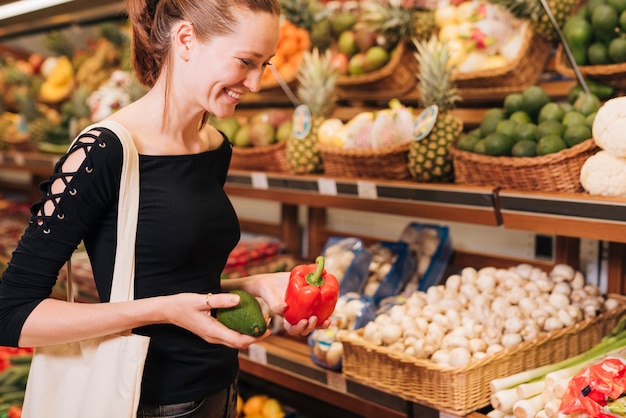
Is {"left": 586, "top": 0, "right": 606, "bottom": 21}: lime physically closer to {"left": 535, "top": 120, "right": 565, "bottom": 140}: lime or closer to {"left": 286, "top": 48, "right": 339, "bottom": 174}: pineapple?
{"left": 535, "top": 120, "right": 565, "bottom": 140}: lime

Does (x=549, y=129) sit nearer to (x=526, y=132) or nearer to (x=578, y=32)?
(x=526, y=132)

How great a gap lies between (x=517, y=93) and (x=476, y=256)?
684 millimetres

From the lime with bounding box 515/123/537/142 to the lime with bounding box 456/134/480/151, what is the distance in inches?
5.9

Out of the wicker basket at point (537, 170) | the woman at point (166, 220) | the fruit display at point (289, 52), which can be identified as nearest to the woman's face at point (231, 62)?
the woman at point (166, 220)

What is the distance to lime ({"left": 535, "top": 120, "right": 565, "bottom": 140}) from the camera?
207 cm

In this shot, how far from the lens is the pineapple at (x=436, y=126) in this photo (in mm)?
2299

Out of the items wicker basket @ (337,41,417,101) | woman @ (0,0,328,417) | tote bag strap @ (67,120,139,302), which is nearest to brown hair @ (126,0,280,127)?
woman @ (0,0,328,417)

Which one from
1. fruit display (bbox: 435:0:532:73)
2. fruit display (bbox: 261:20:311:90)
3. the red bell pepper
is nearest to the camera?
the red bell pepper

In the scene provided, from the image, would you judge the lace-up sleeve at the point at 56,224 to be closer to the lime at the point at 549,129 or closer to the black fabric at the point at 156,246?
the black fabric at the point at 156,246

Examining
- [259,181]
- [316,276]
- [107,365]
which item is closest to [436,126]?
[259,181]

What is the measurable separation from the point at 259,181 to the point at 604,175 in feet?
4.82

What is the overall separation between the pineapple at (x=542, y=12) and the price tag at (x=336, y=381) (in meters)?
1.43

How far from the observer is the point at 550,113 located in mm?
2172

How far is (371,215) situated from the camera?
318 cm
